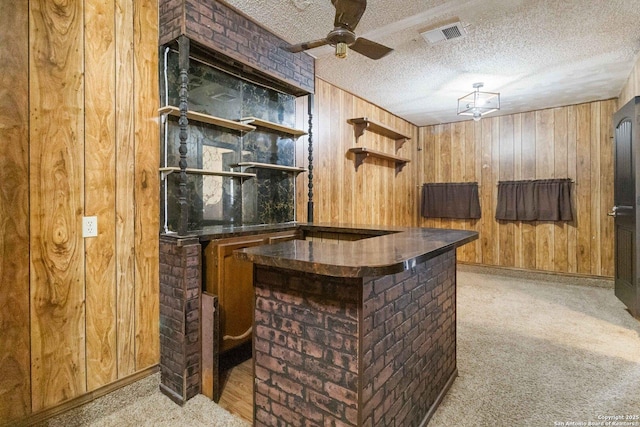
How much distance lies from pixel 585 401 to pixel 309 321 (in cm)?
189

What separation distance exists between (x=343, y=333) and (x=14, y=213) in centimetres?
174

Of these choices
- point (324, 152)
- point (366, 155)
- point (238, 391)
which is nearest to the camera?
point (238, 391)

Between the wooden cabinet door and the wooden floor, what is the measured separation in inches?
10.1

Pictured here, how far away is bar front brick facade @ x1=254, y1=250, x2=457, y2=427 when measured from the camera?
1294mm

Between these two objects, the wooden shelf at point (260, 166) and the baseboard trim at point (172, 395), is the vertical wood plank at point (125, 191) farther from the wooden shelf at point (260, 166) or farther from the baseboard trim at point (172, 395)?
the wooden shelf at point (260, 166)

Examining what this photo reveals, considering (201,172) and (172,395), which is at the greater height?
(201,172)

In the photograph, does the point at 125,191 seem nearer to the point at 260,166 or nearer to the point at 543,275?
the point at 260,166

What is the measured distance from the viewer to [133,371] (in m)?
2.07

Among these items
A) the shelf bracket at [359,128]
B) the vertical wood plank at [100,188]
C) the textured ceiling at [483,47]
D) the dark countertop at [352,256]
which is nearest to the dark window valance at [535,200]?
the textured ceiling at [483,47]

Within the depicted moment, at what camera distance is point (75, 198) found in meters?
1.83

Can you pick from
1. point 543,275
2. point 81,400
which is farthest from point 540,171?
point 81,400

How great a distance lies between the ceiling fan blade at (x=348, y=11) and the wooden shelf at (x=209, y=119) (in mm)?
1065

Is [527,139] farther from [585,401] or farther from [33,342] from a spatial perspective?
[33,342]

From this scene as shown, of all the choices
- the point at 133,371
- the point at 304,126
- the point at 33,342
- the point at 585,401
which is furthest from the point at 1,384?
the point at 585,401
